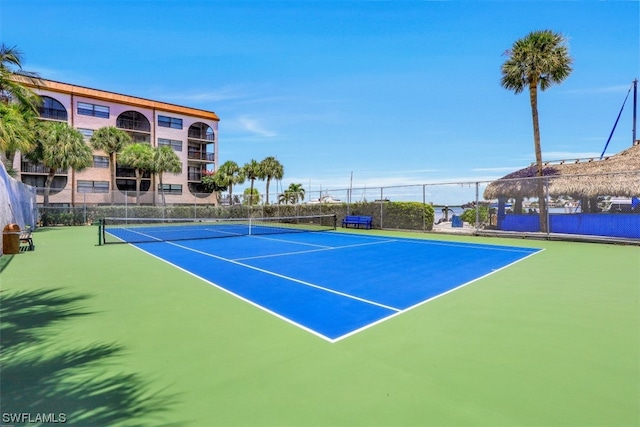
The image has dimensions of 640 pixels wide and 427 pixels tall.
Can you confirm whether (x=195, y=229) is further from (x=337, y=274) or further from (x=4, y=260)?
(x=337, y=274)

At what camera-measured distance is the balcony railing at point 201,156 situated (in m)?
50.7

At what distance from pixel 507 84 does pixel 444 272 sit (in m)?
17.2

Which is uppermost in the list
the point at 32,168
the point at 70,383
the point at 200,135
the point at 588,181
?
the point at 200,135

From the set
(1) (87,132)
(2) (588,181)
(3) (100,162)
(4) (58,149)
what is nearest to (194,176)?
(3) (100,162)

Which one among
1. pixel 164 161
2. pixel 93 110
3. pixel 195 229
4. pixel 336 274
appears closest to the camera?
pixel 336 274

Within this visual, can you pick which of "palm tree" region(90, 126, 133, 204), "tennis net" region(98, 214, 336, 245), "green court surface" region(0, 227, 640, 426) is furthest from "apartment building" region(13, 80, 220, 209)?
"green court surface" region(0, 227, 640, 426)

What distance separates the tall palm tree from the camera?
50.8m

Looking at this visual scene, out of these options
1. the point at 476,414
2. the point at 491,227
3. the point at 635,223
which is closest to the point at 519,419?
the point at 476,414

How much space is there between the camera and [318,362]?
12.3ft

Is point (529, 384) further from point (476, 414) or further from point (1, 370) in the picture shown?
point (1, 370)

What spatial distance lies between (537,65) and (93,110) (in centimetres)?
4465

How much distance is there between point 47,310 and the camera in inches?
222

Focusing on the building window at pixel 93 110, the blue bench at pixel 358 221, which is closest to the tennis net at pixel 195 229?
the blue bench at pixel 358 221

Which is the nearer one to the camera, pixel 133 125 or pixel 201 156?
pixel 133 125
